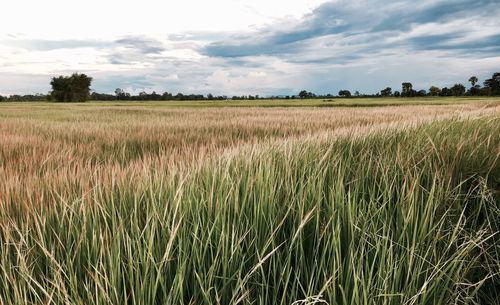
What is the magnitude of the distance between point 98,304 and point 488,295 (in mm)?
1131

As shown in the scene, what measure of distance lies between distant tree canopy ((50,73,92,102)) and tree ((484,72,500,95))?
96.9 metres

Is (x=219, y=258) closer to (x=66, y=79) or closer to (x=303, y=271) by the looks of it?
(x=303, y=271)

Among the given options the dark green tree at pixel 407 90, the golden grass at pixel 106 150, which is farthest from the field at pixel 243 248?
the dark green tree at pixel 407 90

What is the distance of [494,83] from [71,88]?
102 m

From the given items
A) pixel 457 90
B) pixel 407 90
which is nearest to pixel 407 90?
pixel 407 90

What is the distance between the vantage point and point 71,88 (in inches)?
3423

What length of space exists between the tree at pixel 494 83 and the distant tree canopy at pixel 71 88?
3817 inches

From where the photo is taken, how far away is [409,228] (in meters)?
1.19

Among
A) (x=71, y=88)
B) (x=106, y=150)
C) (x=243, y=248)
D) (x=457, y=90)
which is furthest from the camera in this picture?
(x=457, y=90)

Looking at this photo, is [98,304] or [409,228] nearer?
[98,304]

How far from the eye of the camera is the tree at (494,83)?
296 feet

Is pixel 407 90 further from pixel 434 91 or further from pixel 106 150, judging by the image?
pixel 106 150

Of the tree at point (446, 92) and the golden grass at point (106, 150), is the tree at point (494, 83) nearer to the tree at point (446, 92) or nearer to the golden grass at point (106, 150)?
the tree at point (446, 92)

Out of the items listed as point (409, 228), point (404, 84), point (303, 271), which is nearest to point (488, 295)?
point (409, 228)
